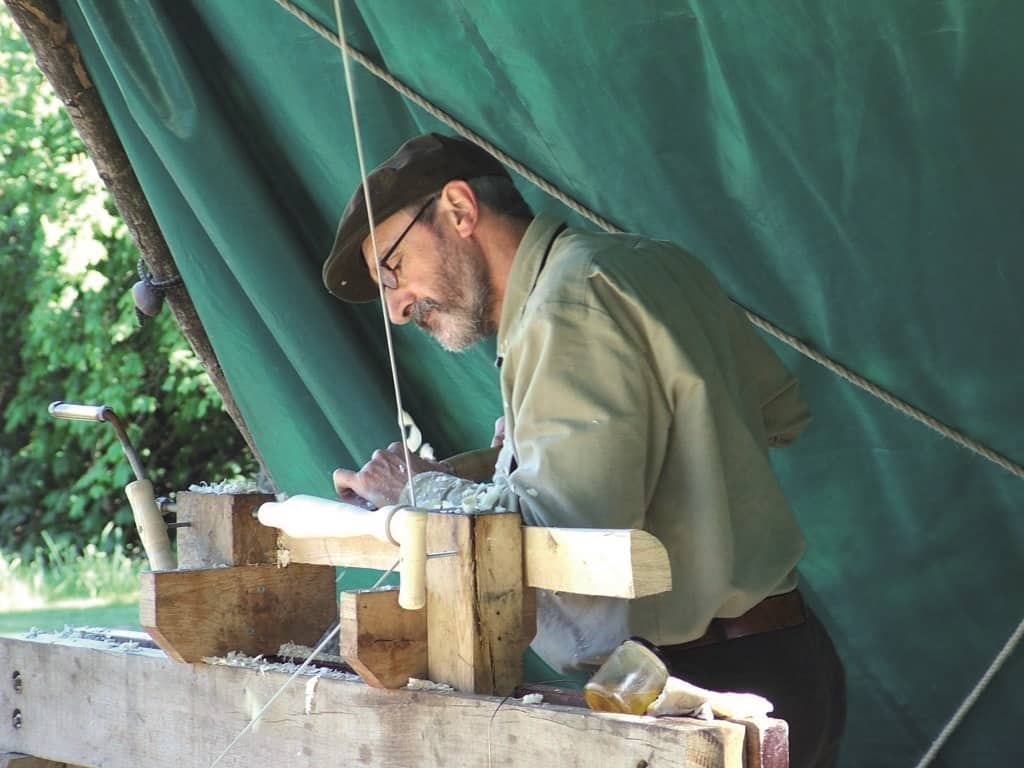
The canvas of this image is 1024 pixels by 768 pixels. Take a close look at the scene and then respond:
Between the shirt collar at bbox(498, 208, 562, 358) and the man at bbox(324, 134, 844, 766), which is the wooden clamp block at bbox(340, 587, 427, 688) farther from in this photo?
the shirt collar at bbox(498, 208, 562, 358)

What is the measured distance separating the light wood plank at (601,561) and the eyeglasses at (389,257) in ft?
2.84

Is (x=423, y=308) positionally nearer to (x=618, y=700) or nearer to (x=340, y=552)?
(x=340, y=552)

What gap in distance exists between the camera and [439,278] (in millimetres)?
2281

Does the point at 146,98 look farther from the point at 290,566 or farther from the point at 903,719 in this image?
the point at 903,719

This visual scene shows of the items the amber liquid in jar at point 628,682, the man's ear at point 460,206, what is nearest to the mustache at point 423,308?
the man's ear at point 460,206

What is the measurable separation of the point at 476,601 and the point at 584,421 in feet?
1.12

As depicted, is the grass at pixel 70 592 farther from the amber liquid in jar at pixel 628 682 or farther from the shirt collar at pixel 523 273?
the amber liquid in jar at pixel 628 682

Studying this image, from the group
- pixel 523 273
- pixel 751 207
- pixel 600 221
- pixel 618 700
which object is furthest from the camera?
pixel 600 221

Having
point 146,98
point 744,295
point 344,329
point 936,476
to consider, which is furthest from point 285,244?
point 936,476

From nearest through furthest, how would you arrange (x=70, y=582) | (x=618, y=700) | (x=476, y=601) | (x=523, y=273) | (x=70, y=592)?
(x=618, y=700)
(x=476, y=601)
(x=523, y=273)
(x=70, y=592)
(x=70, y=582)

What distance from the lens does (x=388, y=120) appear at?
3.02 m

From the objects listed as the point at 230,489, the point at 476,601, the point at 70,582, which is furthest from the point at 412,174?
the point at 70,582

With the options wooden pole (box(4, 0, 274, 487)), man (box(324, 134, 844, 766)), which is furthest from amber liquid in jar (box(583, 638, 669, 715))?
wooden pole (box(4, 0, 274, 487))

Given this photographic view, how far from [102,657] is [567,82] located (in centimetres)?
147
